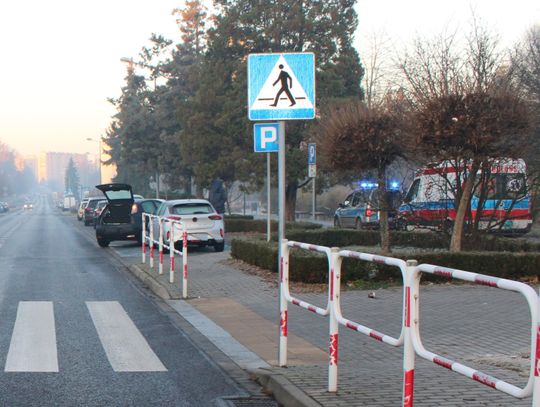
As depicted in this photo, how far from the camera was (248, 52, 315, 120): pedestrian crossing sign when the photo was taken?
7219 mm

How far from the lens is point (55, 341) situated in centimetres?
826

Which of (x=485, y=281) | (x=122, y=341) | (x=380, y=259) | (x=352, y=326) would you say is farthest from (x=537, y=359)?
(x=122, y=341)

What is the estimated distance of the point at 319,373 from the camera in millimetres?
6488

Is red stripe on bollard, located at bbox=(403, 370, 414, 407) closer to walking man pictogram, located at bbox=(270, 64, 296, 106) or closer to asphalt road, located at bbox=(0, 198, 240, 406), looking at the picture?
asphalt road, located at bbox=(0, 198, 240, 406)

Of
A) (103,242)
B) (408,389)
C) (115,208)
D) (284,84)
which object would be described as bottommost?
(103,242)

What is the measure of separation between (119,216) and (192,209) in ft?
14.3

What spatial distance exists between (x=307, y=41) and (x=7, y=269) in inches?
771

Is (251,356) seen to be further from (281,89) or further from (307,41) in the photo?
(307,41)

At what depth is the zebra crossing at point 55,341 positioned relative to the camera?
7055mm

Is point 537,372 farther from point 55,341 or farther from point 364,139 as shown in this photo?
point 364,139

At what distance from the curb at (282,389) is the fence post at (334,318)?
0.25 metres

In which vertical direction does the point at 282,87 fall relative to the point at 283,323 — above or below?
above

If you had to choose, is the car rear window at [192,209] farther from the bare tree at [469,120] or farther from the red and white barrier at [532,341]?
the red and white barrier at [532,341]

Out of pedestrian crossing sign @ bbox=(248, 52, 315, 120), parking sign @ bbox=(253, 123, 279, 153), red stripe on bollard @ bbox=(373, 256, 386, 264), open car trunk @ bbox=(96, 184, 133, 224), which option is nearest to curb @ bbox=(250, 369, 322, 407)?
red stripe on bollard @ bbox=(373, 256, 386, 264)
